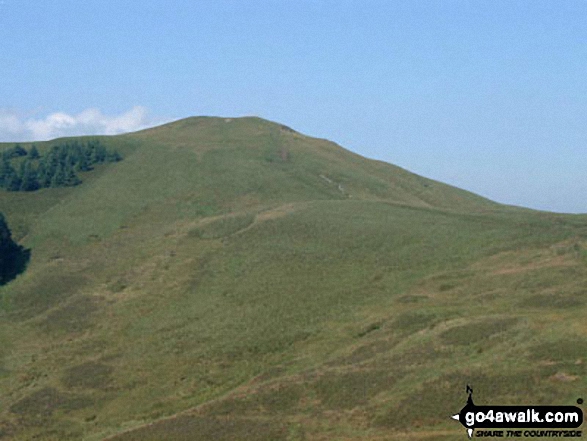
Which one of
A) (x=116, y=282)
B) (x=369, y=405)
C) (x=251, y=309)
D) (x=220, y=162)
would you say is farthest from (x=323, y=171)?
(x=369, y=405)

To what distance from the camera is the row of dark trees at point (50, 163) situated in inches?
5285

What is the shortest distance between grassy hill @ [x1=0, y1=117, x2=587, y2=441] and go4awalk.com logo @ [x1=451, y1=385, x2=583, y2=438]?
879 mm

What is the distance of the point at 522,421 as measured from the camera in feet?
100

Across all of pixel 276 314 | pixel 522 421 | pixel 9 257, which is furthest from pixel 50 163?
pixel 522 421

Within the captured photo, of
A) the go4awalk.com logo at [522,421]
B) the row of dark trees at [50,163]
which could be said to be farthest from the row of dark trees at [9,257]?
the go4awalk.com logo at [522,421]

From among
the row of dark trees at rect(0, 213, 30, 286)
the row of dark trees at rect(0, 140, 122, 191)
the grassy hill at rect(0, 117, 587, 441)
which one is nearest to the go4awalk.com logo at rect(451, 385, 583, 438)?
the grassy hill at rect(0, 117, 587, 441)

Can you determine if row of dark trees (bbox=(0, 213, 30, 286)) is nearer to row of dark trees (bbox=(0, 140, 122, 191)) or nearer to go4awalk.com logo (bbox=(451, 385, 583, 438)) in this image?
row of dark trees (bbox=(0, 140, 122, 191))

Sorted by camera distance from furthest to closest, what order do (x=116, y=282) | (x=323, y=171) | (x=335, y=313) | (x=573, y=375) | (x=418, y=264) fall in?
(x=323, y=171), (x=116, y=282), (x=418, y=264), (x=335, y=313), (x=573, y=375)

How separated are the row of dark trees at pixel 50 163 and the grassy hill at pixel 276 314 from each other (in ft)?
28.0

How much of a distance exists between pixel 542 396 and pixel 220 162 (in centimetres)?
10884

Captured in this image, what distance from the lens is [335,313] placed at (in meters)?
61.9

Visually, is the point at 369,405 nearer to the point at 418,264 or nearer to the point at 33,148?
→ the point at 418,264

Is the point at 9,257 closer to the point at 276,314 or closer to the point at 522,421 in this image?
the point at 276,314

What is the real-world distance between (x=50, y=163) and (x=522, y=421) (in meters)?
128
